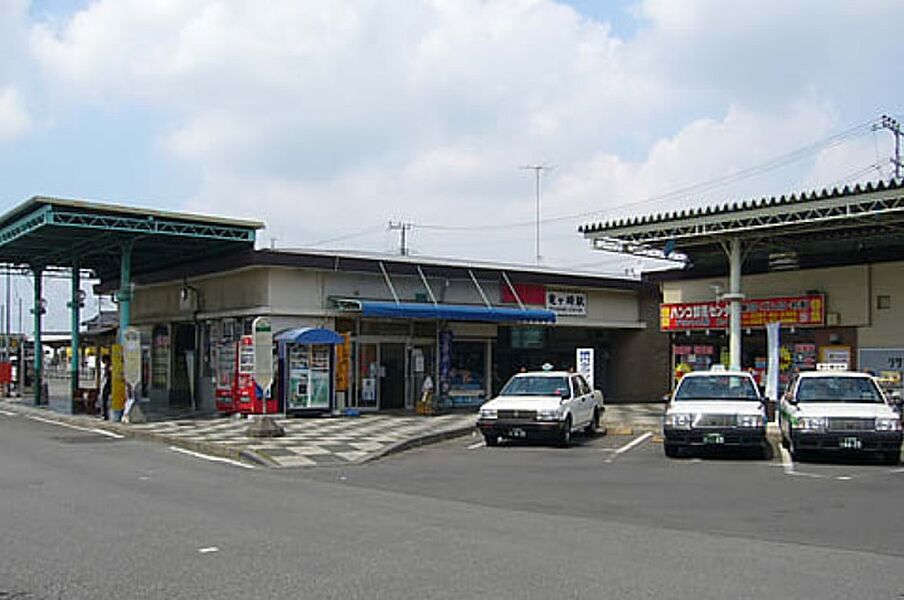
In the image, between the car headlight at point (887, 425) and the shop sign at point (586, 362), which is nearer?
the car headlight at point (887, 425)

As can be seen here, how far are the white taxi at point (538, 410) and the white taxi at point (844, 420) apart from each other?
442 centimetres

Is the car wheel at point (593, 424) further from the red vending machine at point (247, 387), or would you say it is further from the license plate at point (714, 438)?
the red vending machine at point (247, 387)

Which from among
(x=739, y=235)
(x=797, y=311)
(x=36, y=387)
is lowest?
(x=36, y=387)

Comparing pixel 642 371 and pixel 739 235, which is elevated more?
pixel 739 235

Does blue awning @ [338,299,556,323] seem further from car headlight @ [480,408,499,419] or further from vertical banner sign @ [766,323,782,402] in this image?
vertical banner sign @ [766,323,782,402]

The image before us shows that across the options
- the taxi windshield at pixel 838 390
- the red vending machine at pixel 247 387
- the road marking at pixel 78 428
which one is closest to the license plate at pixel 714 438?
the taxi windshield at pixel 838 390

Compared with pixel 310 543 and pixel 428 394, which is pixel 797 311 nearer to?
pixel 428 394

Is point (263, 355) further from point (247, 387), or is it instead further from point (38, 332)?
point (38, 332)

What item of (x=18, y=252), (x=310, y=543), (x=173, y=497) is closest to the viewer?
(x=310, y=543)

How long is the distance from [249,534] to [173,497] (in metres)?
3.31

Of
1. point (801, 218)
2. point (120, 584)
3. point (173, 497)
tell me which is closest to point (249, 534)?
point (120, 584)

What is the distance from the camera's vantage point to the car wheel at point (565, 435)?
20.0 m

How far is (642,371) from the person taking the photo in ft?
122

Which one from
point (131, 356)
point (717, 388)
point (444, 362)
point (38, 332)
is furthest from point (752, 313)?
point (38, 332)
